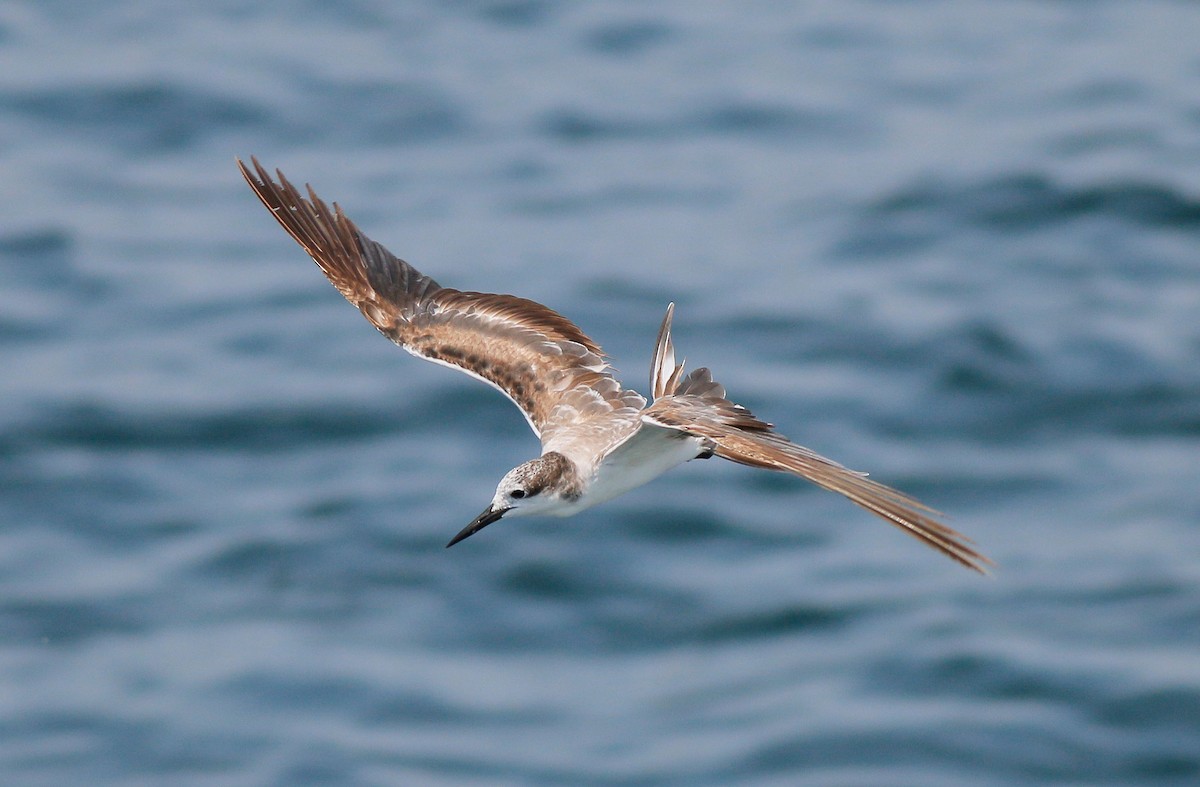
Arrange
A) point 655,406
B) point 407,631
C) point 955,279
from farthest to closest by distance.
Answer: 1. point 955,279
2. point 407,631
3. point 655,406

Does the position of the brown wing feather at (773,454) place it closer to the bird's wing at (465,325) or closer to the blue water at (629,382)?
the bird's wing at (465,325)

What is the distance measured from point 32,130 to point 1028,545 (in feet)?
75.6

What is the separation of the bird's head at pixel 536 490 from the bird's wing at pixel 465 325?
1.29 metres

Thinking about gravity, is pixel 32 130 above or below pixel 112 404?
above

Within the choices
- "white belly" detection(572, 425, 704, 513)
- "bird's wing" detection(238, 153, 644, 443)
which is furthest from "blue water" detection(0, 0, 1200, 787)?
"white belly" detection(572, 425, 704, 513)

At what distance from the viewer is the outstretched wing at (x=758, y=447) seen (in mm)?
9641

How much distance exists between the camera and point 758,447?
10922 millimetres

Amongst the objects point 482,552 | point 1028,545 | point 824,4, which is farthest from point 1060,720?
point 824,4

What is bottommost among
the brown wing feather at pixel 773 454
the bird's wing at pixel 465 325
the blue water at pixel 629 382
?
the brown wing feather at pixel 773 454

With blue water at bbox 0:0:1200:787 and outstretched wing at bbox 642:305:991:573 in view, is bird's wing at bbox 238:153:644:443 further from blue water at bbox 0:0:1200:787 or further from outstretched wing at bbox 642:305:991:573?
blue water at bbox 0:0:1200:787

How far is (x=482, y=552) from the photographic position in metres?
32.1

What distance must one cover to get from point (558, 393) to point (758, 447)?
351 cm

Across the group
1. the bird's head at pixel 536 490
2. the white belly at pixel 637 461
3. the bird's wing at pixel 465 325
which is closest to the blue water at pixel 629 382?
the bird's wing at pixel 465 325

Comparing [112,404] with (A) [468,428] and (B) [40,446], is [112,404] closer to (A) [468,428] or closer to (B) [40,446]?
(B) [40,446]
